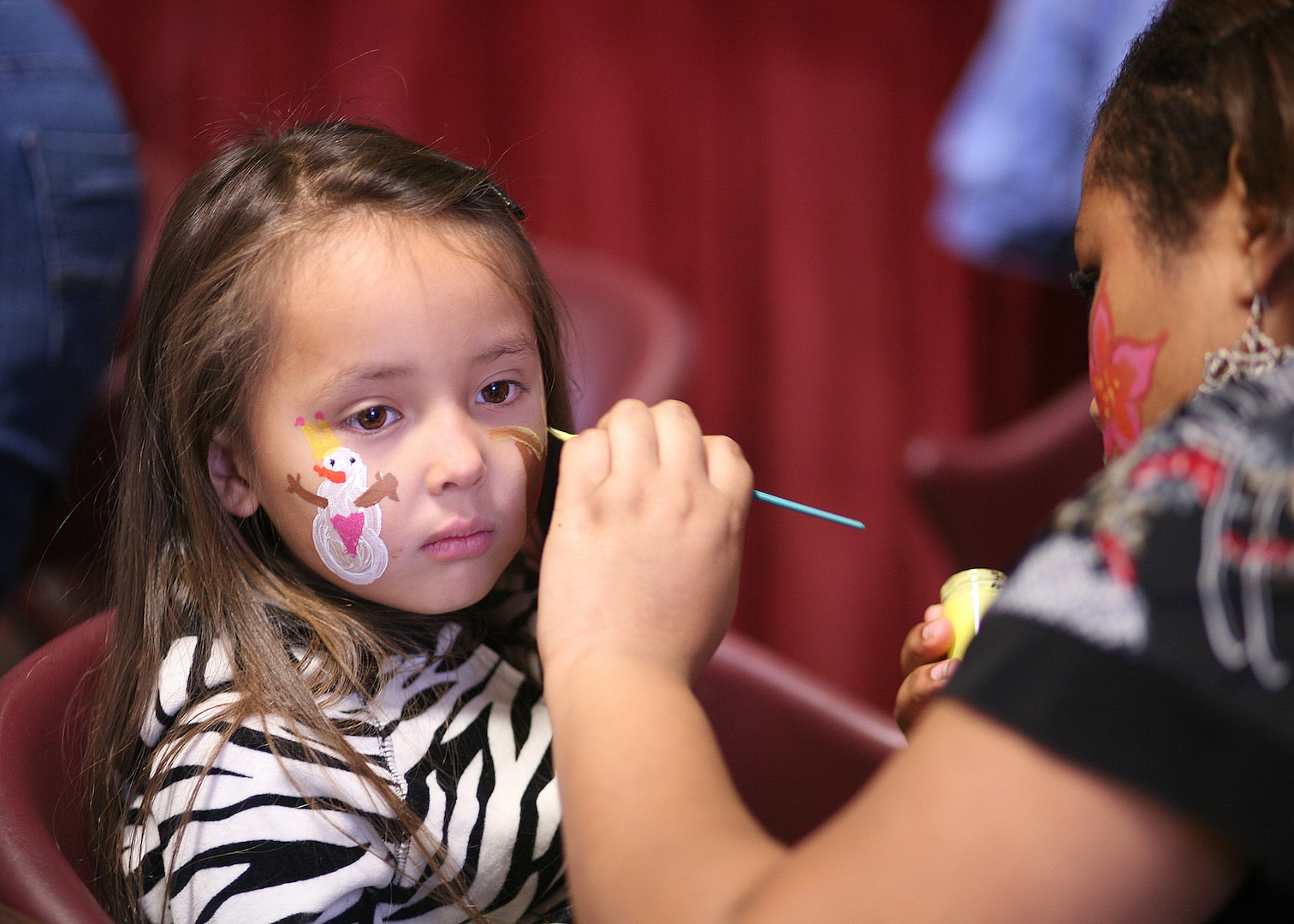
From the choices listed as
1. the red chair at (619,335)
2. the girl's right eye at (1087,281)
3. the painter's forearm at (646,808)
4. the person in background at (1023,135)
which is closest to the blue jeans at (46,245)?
the red chair at (619,335)

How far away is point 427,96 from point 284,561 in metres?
1.51

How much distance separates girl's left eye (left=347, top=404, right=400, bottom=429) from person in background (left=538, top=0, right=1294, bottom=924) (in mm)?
228

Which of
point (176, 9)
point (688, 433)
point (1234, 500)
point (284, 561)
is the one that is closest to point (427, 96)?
point (176, 9)

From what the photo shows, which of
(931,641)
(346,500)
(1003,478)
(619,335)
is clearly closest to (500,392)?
(346,500)

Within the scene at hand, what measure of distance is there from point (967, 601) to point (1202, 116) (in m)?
0.39

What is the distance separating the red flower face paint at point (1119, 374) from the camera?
694 mm

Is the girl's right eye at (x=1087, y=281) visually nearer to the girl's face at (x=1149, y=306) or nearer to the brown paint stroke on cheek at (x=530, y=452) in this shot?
the girl's face at (x=1149, y=306)

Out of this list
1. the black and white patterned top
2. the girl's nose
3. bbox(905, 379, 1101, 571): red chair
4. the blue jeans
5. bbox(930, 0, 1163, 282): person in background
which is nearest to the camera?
the black and white patterned top

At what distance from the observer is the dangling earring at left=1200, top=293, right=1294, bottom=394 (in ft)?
2.02

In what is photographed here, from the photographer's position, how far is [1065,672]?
0.50 m

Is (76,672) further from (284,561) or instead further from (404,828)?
(404,828)

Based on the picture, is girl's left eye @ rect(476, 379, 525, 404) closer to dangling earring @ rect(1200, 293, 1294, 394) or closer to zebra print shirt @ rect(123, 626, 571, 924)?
zebra print shirt @ rect(123, 626, 571, 924)

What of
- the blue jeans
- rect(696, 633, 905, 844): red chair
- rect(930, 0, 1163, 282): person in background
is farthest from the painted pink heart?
rect(930, 0, 1163, 282): person in background

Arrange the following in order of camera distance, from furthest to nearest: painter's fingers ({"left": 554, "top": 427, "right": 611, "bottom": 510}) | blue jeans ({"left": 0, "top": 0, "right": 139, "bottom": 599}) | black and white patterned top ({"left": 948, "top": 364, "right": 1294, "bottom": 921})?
blue jeans ({"left": 0, "top": 0, "right": 139, "bottom": 599}) < painter's fingers ({"left": 554, "top": 427, "right": 611, "bottom": 510}) < black and white patterned top ({"left": 948, "top": 364, "right": 1294, "bottom": 921})
